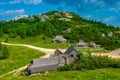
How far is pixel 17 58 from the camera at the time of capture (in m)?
109

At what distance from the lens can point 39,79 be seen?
221 feet

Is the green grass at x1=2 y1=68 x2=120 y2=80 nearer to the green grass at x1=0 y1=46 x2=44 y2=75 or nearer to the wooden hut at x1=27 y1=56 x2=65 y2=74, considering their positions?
the wooden hut at x1=27 y1=56 x2=65 y2=74

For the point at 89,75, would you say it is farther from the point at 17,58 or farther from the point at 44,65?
the point at 17,58

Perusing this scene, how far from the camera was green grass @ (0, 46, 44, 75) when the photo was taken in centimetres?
9588

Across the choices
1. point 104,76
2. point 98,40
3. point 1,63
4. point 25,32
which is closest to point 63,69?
point 104,76

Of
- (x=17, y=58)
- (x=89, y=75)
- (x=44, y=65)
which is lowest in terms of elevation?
(x=89, y=75)

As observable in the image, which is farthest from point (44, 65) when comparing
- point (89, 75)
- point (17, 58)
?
point (17, 58)

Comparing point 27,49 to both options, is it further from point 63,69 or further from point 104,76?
point 104,76

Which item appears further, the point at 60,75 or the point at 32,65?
the point at 32,65

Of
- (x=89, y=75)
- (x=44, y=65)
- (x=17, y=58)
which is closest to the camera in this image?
(x=89, y=75)

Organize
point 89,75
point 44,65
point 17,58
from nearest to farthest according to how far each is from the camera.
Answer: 1. point 89,75
2. point 44,65
3. point 17,58

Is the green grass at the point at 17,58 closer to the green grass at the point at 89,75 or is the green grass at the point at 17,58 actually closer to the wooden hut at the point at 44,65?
the wooden hut at the point at 44,65

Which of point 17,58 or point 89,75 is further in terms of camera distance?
point 17,58

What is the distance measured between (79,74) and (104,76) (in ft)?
Answer: 19.7
